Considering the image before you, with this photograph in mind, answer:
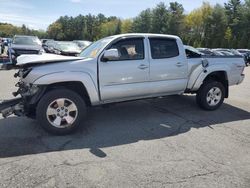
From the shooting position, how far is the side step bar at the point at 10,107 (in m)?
5.66

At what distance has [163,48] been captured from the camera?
6.99 meters

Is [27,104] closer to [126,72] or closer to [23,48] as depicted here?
[126,72]

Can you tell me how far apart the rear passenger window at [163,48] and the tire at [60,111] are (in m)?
2.01

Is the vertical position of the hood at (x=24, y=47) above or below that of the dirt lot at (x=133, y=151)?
above

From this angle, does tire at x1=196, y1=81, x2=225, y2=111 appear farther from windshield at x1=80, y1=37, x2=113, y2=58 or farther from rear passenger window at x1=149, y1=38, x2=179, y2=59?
windshield at x1=80, y1=37, x2=113, y2=58

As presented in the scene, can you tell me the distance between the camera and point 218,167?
457cm

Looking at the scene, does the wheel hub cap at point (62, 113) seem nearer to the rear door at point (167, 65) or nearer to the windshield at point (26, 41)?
the rear door at point (167, 65)

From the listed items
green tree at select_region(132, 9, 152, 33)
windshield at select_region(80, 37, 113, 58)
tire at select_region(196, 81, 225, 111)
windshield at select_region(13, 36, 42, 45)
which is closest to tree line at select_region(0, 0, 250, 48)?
green tree at select_region(132, 9, 152, 33)

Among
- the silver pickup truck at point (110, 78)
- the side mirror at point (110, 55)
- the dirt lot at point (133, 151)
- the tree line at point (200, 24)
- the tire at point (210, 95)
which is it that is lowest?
the dirt lot at point (133, 151)

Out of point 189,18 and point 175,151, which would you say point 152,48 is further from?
point 189,18

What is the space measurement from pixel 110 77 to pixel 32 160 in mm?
2252

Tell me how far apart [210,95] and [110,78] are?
9.59 ft

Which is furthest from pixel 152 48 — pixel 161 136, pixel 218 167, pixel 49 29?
pixel 49 29

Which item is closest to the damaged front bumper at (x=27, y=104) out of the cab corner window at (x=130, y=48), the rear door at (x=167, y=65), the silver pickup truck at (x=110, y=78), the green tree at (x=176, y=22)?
the silver pickup truck at (x=110, y=78)
